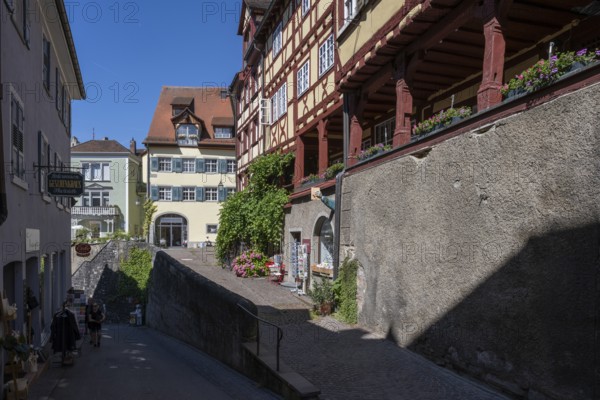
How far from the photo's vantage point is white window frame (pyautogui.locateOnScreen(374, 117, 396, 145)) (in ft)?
47.5

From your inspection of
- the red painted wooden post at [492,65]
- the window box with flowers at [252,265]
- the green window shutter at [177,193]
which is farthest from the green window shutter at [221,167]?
the red painted wooden post at [492,65]

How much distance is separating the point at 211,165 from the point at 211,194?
2.37 metres

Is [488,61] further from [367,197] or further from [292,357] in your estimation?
[292,357]

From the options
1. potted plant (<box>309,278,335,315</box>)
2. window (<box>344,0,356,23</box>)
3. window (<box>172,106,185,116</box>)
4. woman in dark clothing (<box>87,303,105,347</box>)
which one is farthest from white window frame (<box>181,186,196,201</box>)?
window (<box>344,0,356,23</box>)

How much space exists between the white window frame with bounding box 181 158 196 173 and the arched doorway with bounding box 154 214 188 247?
3614 millimetres

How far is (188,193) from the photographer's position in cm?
3628

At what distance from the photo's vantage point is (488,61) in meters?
7.27

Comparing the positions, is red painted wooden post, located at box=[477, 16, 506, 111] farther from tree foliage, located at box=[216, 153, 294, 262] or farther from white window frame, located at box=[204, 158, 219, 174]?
white window frame, located at box=[204, 158, 219, 174]

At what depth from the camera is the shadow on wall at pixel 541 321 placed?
5.17 m

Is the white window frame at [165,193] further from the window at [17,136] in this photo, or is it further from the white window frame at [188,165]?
the window at [17,136]

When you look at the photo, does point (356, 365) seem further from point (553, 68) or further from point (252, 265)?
point (252, 265)

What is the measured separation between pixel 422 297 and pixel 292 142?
10.6 metres

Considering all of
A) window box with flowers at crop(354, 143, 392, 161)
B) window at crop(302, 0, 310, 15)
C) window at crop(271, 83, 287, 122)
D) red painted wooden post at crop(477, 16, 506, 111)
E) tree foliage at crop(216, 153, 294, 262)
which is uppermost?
window at crop(302, 0, 310, 15)

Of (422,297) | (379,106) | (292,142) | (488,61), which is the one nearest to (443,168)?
(488,61)
